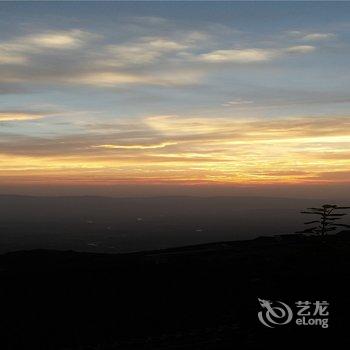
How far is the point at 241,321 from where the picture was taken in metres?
29.4

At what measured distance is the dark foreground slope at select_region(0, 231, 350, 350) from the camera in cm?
2689

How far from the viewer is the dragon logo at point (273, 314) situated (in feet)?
80.1

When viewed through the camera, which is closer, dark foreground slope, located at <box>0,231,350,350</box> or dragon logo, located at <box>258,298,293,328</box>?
dragon logo, located at <box>258,298,293,328</box>

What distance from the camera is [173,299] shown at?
3841 centimetres

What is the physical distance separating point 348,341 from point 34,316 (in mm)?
23081

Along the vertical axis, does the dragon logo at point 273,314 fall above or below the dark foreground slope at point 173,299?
above

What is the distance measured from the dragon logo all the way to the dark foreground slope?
0.31m

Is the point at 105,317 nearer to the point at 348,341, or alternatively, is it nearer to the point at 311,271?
the point at 311,271

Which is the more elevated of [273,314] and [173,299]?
[273,314]

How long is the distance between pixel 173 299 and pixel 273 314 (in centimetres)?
1500

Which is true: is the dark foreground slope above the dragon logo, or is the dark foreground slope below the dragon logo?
below

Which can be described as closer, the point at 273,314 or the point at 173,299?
the point at 273,314

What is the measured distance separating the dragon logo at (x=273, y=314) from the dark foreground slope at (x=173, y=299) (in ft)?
1.01

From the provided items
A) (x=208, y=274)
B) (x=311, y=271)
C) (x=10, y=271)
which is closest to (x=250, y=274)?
(x=208, y=274)
